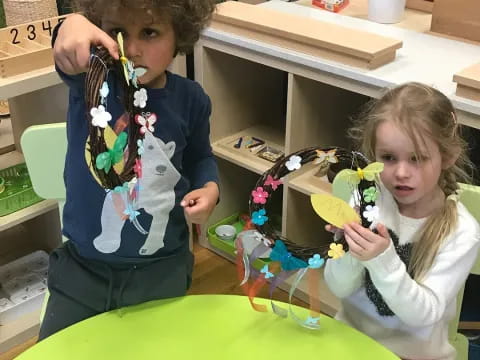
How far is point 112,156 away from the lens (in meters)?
0.88

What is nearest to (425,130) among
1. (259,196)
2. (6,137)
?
(259,196)

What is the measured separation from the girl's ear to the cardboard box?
2.43 ft

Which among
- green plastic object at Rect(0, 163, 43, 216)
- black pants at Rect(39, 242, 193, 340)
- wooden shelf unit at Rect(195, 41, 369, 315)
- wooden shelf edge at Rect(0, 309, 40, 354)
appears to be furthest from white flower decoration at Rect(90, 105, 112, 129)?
wooden shelf edge at Rect(0, 309, 40, 354)

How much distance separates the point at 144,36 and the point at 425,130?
0.47 m

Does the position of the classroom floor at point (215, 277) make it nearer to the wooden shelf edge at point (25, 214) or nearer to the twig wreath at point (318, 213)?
the wooden shelf edge at point (25, 214)

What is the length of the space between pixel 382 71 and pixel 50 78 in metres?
0.80

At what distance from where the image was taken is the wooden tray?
62.5 inches

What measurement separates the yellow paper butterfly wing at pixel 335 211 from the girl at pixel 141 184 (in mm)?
221

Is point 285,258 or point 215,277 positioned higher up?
point 285,258

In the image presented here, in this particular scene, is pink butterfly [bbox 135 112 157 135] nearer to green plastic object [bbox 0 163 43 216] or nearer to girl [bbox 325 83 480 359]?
girl [bbox 325 83 480 359]

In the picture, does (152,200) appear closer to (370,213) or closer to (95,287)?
(95,287)

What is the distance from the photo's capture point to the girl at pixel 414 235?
1066mm

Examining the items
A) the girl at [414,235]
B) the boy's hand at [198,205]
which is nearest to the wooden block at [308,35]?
the girl at [414,235]

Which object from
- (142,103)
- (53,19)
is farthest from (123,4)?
(53,19)
